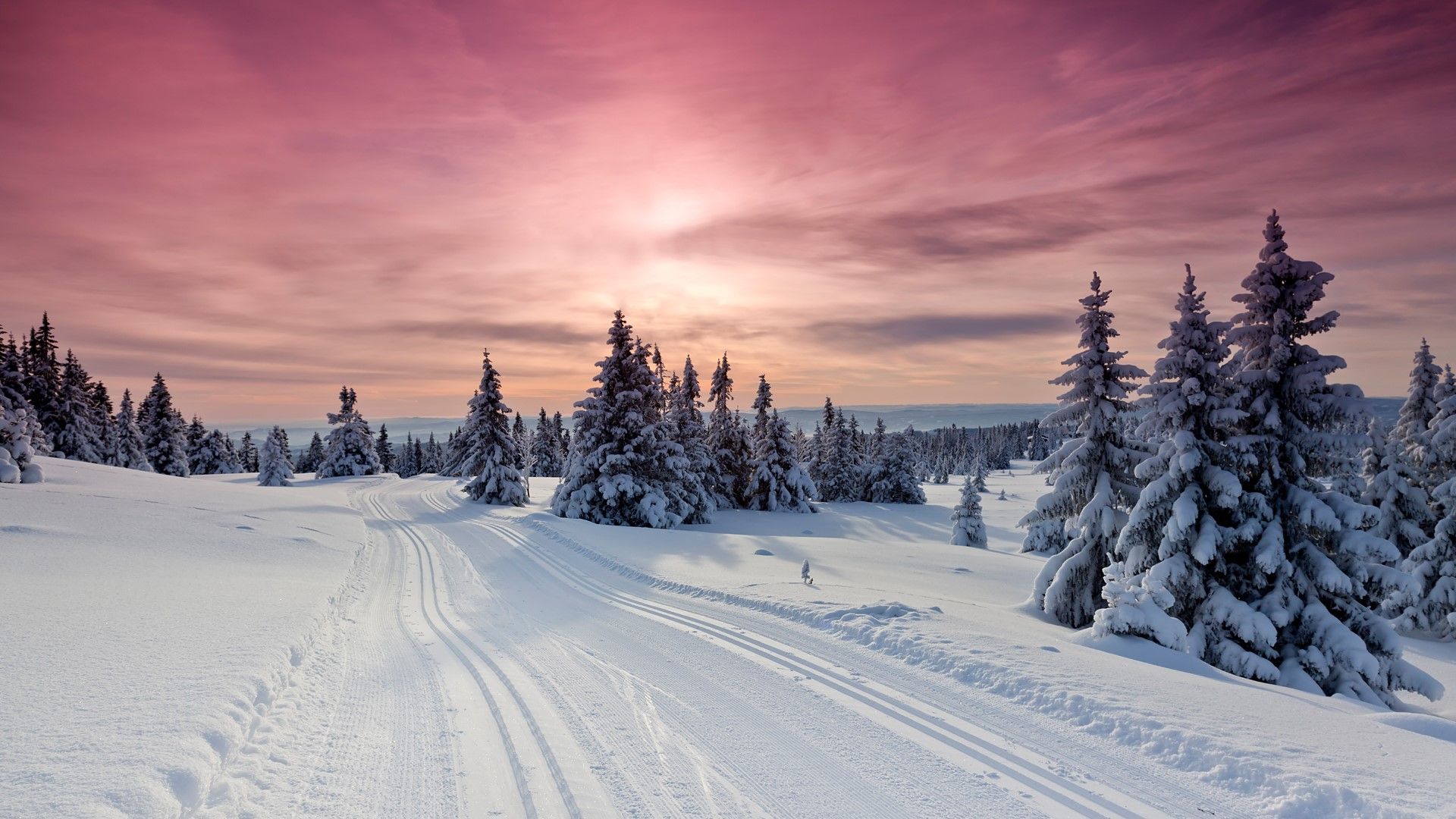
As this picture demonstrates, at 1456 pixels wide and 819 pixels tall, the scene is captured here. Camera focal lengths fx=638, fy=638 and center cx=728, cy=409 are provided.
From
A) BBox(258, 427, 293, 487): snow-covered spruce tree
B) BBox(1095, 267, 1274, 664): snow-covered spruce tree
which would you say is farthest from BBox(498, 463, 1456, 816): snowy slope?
BBox(258, 427, 293, 487): snow-covered spruce tree

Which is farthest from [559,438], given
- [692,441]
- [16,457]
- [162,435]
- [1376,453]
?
[1376,453]

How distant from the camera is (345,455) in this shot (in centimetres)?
6894

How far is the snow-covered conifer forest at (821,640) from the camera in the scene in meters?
5.73

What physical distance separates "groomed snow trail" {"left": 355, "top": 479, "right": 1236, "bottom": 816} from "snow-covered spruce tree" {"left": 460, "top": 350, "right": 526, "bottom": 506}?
3034 centimetres

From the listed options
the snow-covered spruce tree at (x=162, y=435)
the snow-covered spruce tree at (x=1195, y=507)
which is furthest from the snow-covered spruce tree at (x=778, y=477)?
the snow-covered spruce tree at (x=162, y=435)

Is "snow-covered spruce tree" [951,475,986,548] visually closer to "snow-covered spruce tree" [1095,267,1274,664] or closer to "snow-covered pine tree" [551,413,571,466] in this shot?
"snow-covered spruce tree" [1095,267,1274,664]

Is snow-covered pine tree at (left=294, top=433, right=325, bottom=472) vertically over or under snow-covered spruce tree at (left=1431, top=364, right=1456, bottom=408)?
under

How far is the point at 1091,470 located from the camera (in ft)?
55.2

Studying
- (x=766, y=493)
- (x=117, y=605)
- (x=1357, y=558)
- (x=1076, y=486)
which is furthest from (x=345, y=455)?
(x=1357, y=558)

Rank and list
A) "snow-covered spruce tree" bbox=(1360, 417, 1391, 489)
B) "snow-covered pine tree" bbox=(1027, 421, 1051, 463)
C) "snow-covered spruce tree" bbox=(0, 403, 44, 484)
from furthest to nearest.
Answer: "snow-covered pine tree" bbox=(1027, 421, 1051, 463) < "snow-covered spruce tree" bbox=(1360, 417, 1391, 489) < "snow-covered spruce tree" bbox=(0, 403, 44, 484)

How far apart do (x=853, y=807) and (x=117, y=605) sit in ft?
36.0

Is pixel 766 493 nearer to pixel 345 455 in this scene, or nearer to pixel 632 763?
pixel 632 763

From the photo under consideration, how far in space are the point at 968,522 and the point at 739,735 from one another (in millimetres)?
35961

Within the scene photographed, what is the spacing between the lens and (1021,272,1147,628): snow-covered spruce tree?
1623 centimetres
